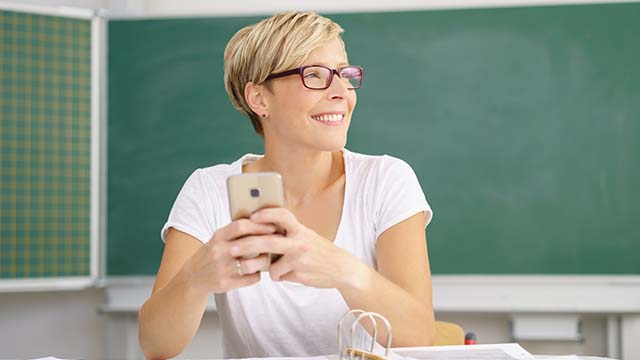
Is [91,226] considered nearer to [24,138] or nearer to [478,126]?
[24,138]

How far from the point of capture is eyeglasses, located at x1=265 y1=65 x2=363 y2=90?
5.55ft

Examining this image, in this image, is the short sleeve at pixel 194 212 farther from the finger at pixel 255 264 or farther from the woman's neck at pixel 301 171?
the finger at pixel 255 264

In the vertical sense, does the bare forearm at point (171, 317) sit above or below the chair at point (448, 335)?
above

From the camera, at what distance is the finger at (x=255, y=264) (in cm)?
130

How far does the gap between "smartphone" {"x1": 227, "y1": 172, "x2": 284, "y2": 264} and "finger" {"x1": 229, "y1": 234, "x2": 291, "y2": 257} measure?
0.13 ft

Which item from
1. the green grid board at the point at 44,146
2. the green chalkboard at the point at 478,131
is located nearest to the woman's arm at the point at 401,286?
the green chalkboard at the point at 478,131

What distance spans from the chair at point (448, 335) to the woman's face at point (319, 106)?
1.88 feet

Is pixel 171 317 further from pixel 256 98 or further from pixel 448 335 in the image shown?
pixel 448 335

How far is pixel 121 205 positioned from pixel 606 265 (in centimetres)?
213

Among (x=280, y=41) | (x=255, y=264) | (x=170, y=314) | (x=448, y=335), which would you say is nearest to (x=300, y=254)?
(x=255, y=264)

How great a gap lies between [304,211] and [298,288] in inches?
7.7

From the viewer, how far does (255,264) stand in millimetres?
1303

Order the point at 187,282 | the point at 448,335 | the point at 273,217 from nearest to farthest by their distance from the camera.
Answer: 1. the point at 273,217
2. the point at 187,282
3. the point at 448,335

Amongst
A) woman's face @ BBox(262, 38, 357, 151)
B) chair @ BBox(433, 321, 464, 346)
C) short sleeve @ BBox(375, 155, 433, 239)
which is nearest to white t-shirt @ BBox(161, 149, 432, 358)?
short sleeve @ BBox(375, 155, 433, 239)
